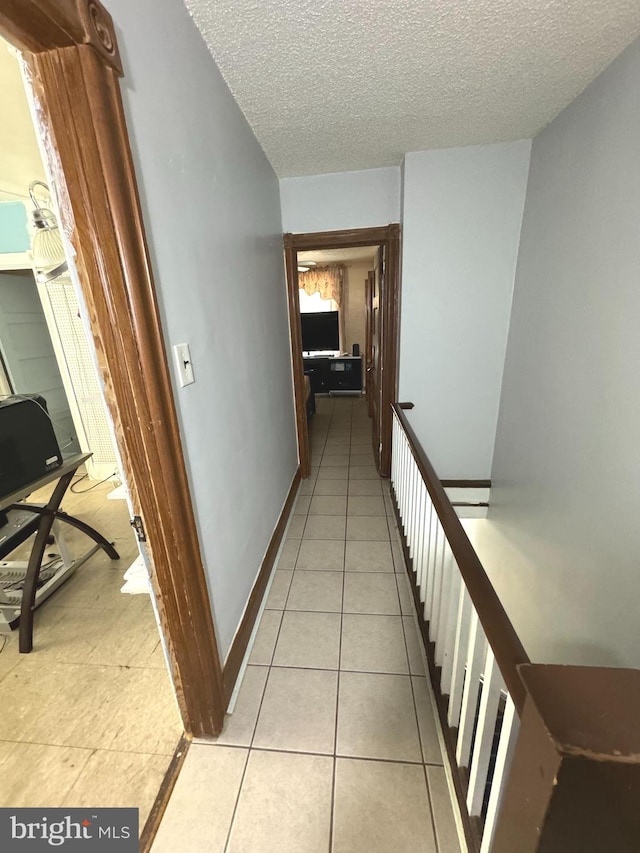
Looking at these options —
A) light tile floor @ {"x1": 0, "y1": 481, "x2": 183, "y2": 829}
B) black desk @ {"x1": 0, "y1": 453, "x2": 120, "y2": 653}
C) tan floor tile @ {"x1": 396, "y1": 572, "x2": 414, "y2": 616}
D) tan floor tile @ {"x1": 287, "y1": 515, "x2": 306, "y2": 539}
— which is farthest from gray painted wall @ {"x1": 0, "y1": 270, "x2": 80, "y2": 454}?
tan floor tile @ {"x1": 396, "y1": 572, "x2": 414, "y2": 616}

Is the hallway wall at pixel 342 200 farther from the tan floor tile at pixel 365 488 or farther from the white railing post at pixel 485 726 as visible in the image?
the white railing post at pixel 485 726

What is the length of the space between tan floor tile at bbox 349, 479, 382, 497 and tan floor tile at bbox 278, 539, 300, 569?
0.75 m

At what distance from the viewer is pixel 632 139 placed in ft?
4.32

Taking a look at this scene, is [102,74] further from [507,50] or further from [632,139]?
[632,139]

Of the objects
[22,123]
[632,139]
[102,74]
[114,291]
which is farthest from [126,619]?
[632,139]

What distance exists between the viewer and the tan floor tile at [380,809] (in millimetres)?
990

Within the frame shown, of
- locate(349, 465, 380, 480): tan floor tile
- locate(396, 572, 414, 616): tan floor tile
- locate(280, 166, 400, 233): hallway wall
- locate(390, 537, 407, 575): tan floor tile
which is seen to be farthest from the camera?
locate(349, 465, 380, 480): tan floor tile

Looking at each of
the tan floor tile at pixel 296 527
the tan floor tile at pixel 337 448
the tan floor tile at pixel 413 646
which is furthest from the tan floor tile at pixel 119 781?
the tan floor tile at pixel 337 448

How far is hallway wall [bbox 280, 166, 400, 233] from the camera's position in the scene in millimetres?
2482

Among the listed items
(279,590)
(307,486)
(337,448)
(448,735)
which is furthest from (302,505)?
(448,735)

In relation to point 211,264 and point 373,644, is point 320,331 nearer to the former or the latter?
point 211,264

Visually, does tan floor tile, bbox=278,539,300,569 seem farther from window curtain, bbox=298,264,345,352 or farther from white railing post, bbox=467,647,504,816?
window curtain, bbox=298,264,345,352

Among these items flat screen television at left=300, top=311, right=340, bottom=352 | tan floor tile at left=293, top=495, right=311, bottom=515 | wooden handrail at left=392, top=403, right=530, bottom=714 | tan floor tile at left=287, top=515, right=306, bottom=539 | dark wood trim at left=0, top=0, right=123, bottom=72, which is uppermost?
dark wood trim at left=0, top=0, right=123, bottom=72

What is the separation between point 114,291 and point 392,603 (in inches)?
71.7
